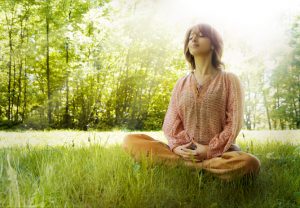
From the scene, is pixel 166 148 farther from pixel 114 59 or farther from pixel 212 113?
pixel 114 59

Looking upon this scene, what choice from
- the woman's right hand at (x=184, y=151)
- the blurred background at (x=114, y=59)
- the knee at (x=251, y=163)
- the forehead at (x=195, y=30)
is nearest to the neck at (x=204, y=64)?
the forehead at (x=195, y=30)

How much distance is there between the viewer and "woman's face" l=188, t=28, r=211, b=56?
3699mm

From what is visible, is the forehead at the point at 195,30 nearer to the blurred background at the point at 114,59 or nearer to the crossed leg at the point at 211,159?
the crossed leg at the point at 211,159

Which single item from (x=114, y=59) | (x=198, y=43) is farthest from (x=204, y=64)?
(x=114, y=59)

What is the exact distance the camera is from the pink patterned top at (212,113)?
11.6ft

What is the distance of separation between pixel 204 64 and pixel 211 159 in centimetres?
91

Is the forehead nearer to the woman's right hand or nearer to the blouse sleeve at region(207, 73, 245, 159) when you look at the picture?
the blouse sleeve at region(207, 73, 245, 159)

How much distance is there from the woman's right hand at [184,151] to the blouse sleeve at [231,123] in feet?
0.53

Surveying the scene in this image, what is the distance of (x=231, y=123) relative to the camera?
11.7ft

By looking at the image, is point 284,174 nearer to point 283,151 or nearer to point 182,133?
point 182,133

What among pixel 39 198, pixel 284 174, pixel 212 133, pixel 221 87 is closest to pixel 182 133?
pixel 212 133

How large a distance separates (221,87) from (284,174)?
37.8 inches

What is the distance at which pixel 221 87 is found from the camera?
12.1 ft

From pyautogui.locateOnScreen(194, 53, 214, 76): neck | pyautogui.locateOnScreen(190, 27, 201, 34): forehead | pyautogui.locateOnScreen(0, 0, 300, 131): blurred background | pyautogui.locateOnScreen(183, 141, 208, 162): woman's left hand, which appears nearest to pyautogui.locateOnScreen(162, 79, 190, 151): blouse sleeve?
pyautogui.locateOnScreen(183, 141, 208, 162): woman's left hand
